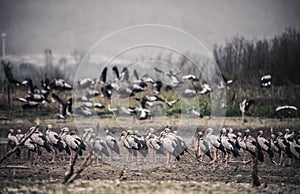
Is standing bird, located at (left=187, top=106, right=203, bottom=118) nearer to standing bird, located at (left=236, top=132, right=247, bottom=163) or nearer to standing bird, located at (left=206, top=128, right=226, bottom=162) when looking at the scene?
standing bird, located at (left=206, top=128, right=226, bottom=162)

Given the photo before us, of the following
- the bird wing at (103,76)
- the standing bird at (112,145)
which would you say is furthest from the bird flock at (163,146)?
the bird wing at (103,76)

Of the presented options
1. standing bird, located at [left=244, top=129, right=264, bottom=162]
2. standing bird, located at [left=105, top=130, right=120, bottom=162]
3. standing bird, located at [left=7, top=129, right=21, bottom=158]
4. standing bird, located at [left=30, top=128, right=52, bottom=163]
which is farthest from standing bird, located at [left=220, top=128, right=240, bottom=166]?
standing bird, located at [left=7, top=129, right=21, bottom=158]

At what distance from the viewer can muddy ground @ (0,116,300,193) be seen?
5.73 metres

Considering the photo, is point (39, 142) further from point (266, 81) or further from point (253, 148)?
point (266, 81)

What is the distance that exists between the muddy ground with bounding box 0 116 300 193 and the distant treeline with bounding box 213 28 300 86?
1.21 m

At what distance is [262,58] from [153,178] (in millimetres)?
2221

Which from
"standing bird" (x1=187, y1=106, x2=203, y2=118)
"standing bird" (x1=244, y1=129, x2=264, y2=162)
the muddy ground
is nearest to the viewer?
the muddy ground

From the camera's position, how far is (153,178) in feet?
20.0

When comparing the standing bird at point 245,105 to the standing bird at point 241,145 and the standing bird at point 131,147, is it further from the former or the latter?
the standing bird at point 131,147

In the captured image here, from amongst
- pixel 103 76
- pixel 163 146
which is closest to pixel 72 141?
pixel 103 76

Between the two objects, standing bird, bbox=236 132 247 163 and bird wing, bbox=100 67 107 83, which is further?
bird wing, bbox=100 67 107 83

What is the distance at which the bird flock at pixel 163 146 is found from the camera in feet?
21.0

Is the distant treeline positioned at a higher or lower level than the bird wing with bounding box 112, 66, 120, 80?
higher

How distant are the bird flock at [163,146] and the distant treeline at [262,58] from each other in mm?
830
